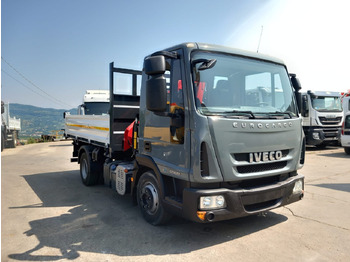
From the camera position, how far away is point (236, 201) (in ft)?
11.1

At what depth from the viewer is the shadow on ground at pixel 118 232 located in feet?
11.6

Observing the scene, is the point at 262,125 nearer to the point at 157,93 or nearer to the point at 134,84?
the point at 157,93

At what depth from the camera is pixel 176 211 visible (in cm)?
359

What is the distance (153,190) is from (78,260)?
4.42ft

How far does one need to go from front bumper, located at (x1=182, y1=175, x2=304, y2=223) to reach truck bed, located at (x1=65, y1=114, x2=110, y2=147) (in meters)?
2.94

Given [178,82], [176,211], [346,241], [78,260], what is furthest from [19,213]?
[346,241]

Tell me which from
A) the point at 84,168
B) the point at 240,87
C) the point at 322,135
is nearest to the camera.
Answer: the point at 240,87

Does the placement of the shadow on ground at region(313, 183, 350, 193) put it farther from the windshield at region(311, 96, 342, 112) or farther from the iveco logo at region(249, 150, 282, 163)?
the windshield at region(311, 96, 342, 112)

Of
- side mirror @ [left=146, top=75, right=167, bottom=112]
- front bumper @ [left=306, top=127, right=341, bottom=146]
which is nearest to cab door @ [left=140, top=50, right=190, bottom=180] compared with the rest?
side mirror @ [left=146, top=75, right=167, bottom=112]

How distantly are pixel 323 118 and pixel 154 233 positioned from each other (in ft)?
41.2

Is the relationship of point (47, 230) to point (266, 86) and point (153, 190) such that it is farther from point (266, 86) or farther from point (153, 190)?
point (266, 86)

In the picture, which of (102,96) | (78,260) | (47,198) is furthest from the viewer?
(102,96)

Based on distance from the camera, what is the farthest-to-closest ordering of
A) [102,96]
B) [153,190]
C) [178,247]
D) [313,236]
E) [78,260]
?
1. [102,96]
2. [153,190]
3. [313,236]
4. [178,247]
5. [78,260]

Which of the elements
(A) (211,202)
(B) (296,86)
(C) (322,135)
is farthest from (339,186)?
(C) (322,135)
